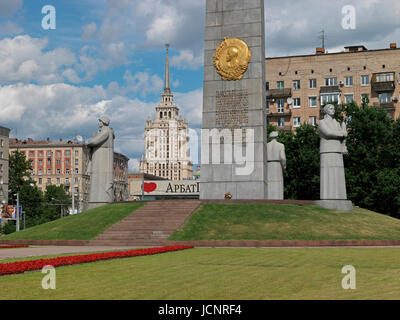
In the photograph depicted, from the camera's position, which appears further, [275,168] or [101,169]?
[275,168]

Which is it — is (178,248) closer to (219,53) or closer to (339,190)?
(339,190)

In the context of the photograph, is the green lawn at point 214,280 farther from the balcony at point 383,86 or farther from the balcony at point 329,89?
the balcony at point 383,86

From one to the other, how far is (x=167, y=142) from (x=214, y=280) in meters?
182

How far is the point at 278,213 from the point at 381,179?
1882 centimetres

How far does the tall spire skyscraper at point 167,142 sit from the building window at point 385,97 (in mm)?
121003

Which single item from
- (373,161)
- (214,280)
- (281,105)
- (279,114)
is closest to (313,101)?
(281,105)

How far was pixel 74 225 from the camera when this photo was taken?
96.8 ft

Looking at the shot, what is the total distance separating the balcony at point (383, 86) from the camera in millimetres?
67125

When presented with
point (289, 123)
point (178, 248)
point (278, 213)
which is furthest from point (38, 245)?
point (289, 123)

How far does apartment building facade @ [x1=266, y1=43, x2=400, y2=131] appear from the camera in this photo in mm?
68125

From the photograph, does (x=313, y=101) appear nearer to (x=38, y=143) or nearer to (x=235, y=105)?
(x=235, y=105)

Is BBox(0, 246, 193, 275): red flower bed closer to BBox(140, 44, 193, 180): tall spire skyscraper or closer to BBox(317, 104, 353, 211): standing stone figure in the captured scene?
BBox(317, 104, 353, 211): standing stone figure

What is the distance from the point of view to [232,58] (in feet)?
116

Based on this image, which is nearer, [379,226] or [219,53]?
[379,226]
